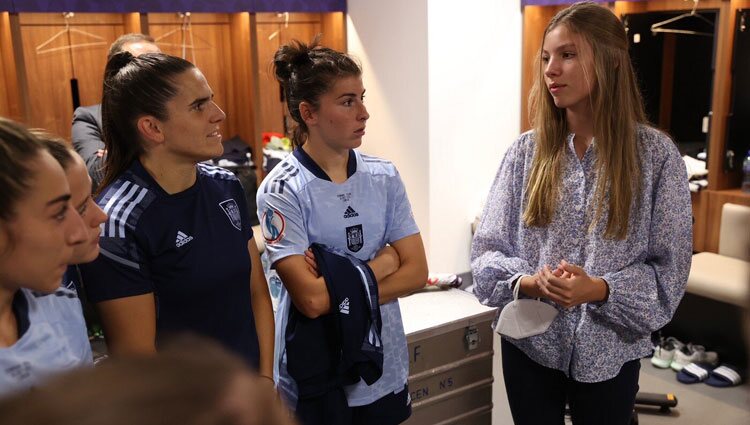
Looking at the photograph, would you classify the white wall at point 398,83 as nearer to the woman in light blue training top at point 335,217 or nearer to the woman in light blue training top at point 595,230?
the woman in light blue training top at point 335,217

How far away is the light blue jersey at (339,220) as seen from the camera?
1909mm

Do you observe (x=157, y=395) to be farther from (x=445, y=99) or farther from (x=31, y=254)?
(x=445, y=99)

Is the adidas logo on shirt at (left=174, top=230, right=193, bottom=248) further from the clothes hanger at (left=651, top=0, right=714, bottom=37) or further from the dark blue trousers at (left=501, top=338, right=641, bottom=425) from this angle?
the clothes hanger at (left=651, top=0, right=714, bottom=37)

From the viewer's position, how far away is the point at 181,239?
5.32 feet

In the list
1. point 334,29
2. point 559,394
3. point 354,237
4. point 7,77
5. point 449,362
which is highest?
point 334,29

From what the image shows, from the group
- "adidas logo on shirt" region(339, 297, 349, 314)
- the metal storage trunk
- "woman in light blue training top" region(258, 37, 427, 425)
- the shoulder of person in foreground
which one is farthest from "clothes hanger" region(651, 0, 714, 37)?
the shoulder of person in foreground

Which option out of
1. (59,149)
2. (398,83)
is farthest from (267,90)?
(59,149)

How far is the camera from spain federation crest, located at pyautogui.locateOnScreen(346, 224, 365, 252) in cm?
196

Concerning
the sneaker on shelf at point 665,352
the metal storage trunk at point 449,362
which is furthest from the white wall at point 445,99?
the metal storage trunk at point 449,362

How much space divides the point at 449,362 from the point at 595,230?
1032mm

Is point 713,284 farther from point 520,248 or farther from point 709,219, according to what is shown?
point 520,248

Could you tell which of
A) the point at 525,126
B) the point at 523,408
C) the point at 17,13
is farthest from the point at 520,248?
the point at 17,13

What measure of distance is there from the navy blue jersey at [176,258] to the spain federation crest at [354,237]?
33 cm

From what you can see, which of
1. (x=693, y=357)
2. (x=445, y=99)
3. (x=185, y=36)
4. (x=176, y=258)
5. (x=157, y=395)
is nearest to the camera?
(x=157, y=395)
